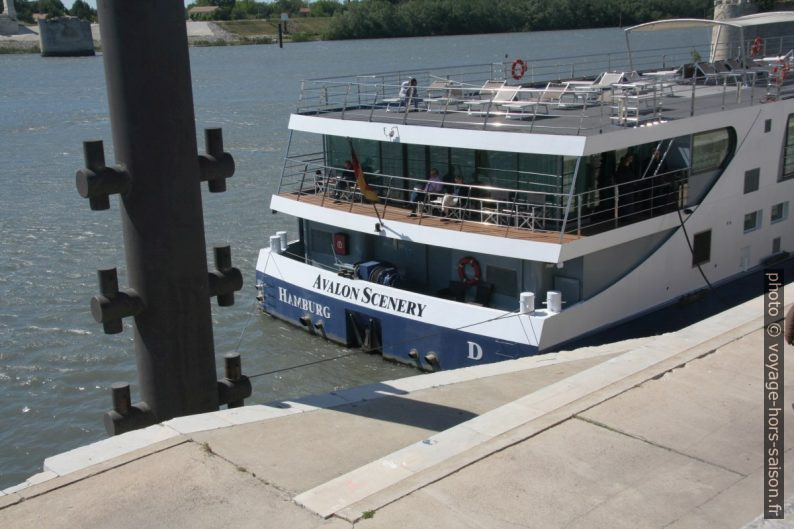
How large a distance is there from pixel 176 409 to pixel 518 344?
26.6 ft

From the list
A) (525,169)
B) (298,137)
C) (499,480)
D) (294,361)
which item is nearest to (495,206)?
(525,169)

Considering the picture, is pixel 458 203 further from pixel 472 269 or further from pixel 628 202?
pixel 628 202

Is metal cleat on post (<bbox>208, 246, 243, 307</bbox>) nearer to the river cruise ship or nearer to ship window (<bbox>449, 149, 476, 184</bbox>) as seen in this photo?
the river cruise ship

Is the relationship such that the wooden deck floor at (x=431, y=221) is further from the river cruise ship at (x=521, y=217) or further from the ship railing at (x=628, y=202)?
the ship railing at (x=628, y=202)

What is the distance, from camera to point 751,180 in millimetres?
16828

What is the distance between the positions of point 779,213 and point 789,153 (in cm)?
112

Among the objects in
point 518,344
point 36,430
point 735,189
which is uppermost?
point 735,189

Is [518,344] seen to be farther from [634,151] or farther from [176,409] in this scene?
[176,409]

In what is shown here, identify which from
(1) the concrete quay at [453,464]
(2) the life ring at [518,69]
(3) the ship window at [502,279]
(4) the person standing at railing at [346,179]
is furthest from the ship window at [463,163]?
(1) the concrete quay at [453,464]

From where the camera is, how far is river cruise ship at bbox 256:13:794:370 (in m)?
13.8

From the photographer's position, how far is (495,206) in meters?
14.9

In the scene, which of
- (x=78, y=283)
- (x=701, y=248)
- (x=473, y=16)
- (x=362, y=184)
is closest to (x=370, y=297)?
(x=362, y=184)

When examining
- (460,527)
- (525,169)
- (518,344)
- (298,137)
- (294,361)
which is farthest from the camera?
(298,137)

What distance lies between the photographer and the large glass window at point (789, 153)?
17.7 metres
